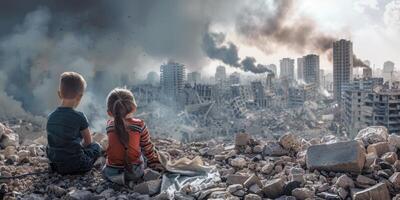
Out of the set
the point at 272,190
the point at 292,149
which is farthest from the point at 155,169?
the point at 292,149

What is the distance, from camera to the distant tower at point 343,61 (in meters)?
54.0

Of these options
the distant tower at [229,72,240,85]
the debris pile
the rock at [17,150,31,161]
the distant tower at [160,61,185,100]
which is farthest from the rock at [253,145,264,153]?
the distant tower at [229,72,240,85]

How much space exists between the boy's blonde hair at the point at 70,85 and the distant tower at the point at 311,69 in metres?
70.2

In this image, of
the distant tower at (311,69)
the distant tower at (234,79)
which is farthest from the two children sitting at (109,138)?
the distant tower at (234,79)

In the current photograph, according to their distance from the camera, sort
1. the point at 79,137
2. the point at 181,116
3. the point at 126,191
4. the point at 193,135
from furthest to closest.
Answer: the point at 181,116, the point at 193,135, the point at 79,137, the point at 126,191

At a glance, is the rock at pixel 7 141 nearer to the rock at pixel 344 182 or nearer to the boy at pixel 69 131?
the boy at pixel 69 131

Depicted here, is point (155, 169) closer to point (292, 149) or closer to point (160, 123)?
point (292, 149)

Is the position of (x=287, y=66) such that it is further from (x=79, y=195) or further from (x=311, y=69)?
(x=79, y=195)

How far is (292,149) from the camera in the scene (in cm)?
379

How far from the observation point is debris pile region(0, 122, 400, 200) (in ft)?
9.09

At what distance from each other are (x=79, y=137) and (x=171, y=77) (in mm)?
52376

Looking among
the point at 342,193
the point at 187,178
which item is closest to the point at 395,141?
the point at 342,193

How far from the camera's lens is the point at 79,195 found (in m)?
2.88

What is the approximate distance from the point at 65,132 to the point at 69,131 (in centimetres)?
3
